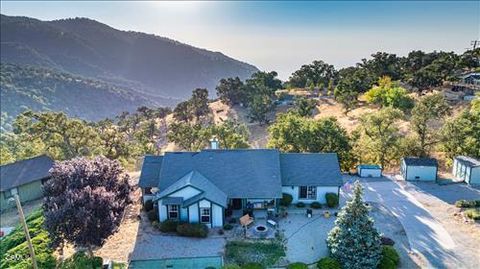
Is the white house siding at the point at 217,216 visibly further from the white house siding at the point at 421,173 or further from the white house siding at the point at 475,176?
the white house siding at the point at 475,176

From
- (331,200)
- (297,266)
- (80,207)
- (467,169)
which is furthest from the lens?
(467,169)

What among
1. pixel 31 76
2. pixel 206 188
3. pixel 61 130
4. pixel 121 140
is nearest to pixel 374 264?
pixel 206 188

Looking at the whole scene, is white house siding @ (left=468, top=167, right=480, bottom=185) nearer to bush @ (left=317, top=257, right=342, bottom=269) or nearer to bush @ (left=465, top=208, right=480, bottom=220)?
bush @ (left=465, top=208, right=480, bottom=220)

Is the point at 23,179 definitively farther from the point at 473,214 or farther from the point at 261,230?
the point at 473,214

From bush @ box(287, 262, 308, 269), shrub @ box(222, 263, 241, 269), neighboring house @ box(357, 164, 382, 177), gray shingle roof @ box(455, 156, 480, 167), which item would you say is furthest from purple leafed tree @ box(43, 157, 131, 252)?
gray shingle roof @ box(455, 156, 480, 167)

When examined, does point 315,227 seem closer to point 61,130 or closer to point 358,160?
point 358,160

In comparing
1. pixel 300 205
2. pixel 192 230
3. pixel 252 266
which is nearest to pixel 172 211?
pixel 192 230

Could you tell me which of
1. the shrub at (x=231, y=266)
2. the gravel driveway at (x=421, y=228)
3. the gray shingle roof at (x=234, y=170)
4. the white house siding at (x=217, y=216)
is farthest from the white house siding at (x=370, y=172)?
the shrub at (x=231, y=266)

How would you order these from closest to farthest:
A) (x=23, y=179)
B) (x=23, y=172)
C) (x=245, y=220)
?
(x=245, y=220), (x=23, y=179), (x=23, y=172)
